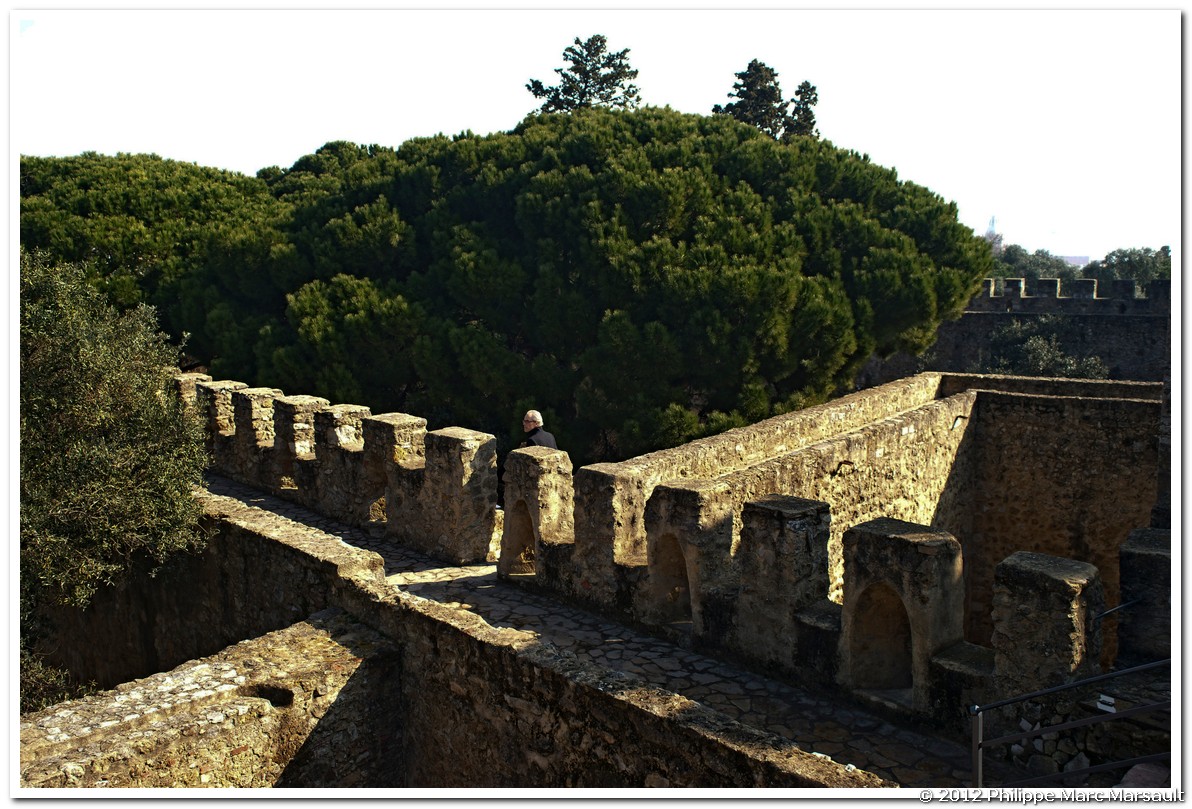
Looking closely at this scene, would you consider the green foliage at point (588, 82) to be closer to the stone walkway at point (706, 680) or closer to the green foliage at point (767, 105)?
the green foliage at point (767, 105)

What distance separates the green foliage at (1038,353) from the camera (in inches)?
972

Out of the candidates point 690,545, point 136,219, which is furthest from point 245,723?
point 136,219

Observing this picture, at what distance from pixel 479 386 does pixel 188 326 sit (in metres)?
5.92

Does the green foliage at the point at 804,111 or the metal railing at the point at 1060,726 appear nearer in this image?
the metal railing at the point at 1060,726

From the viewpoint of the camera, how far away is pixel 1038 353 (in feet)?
82.3

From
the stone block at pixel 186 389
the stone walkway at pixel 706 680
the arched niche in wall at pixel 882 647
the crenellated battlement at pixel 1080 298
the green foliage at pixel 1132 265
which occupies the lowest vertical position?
the stone walkway at pixel 706 680

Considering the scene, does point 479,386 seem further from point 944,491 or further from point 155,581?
point 944,491

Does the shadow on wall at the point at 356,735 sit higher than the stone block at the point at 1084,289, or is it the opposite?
the stone block at the point at 1084,289

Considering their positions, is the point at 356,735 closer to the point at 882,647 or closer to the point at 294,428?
the point at 882,647

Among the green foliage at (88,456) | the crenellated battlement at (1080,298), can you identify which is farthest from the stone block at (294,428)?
the crenellated battlement at (1080,298)

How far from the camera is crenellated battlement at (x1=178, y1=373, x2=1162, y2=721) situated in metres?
6.15

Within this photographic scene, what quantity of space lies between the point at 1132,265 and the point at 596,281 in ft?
82.2

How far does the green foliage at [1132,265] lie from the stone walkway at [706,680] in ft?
90.9
